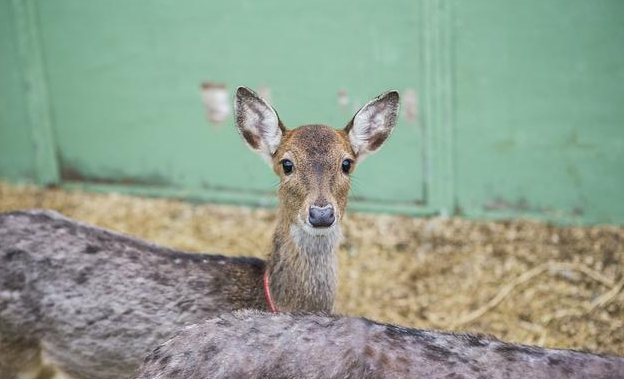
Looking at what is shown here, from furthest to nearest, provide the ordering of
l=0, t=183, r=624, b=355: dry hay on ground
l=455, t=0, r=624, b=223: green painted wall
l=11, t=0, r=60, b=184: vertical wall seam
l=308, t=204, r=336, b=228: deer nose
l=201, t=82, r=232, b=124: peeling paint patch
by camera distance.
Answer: l=11, t=0, r=60, b=184: vertical wall seam < l=201, t=82, r=232, b=124: peeling paint patch < l=455, t=0, r=624, b=223: green painted wall < l=0, t=183, r=624, b=355: dry hay on ground < l=308, t=204, r=336, b=228: deer nose

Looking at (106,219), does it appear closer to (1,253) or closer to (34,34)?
(34,34)

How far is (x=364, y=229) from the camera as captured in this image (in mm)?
7984

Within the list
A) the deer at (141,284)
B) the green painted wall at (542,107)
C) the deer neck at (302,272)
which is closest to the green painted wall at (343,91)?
the green painted wall at (542,107)

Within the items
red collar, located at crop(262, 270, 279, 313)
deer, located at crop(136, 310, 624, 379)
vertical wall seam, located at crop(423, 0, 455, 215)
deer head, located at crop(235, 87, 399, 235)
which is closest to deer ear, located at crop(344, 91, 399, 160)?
deer head, located at crop(235, 87, 399, 235)

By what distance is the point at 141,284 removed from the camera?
4973 mm

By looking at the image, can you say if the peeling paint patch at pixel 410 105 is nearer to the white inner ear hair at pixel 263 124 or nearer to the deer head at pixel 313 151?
the deer head at pixel 313 151

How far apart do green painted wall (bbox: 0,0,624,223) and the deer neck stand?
3.02m

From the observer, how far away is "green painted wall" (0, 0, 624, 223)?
23.5 ft

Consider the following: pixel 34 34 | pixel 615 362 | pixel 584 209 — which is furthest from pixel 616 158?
pixel 34 34

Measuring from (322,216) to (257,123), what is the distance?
3.10 feet

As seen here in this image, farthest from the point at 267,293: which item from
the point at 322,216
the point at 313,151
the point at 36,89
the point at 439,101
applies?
the point at 36,89

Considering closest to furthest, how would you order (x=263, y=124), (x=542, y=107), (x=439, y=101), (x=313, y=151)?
(x=313, y=151) → (x=263, y=124) → (x=542, y=107) → (x=439, y=101)

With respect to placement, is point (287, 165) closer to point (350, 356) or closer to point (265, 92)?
point (350, 356)

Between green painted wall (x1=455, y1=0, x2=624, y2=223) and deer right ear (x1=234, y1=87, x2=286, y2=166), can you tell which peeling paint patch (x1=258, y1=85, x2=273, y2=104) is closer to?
green painted wall (x1=455, y1=0, x2=624, y2=223)
